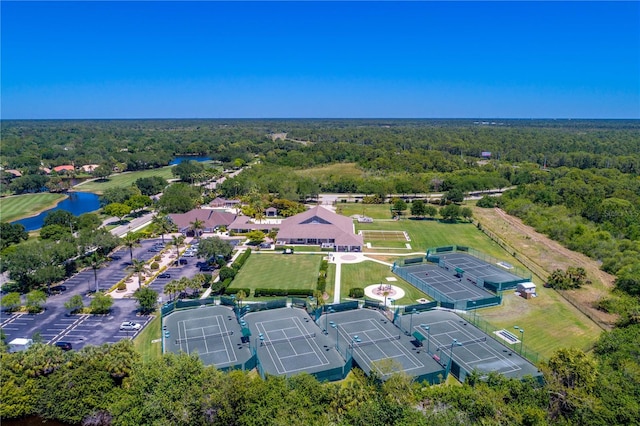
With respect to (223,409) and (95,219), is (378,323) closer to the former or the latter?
(223,409)

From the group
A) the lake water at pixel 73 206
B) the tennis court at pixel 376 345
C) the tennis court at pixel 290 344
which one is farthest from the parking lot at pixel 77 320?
the lake water at pixel 73 206

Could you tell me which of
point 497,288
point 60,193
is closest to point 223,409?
point 497,288

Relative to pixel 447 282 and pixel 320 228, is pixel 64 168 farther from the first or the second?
pixel 447 282

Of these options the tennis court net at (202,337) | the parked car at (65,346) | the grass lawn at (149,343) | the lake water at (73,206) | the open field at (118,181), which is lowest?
the lake water at (73,206)

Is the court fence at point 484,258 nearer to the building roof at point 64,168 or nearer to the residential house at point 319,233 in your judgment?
the residential house at point 319,233

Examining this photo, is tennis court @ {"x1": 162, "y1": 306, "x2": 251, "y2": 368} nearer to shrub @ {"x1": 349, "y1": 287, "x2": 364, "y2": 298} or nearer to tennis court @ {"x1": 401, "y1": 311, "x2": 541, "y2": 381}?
shrub @ {"x1": 349, "y1": 287, "x2": 364, "y2": 298}

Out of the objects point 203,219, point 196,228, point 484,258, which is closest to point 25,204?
point 203,219

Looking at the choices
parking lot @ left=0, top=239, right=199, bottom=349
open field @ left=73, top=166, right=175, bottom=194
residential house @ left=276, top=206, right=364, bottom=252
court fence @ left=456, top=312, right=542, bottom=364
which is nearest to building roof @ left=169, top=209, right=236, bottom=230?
residential house @ left=276, top=206, right=364, bottom=252
